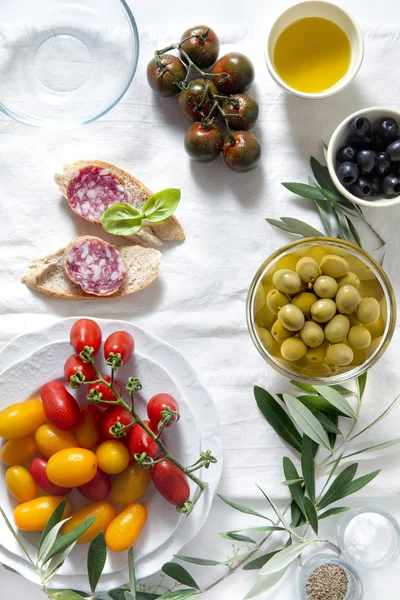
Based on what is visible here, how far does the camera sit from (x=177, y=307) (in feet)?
4.85

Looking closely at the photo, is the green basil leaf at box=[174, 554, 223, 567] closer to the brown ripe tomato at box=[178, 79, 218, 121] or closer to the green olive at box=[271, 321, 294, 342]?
the green olive at box=[271, 321, 294, 342]

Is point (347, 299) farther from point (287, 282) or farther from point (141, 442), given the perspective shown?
point (141, 442)

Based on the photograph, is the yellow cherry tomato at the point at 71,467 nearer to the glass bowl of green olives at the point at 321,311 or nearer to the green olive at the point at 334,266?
the glass bowl of green olives at the point at 321,311

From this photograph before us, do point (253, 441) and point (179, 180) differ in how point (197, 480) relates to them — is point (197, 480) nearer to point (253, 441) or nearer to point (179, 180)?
point (253, 441)

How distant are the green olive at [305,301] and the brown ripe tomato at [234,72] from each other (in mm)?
479

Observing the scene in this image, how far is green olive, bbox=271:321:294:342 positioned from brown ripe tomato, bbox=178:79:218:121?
46 cm

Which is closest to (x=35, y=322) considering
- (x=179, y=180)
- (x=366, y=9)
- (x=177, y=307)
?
(x=177, y=307)

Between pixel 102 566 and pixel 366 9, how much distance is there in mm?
1307

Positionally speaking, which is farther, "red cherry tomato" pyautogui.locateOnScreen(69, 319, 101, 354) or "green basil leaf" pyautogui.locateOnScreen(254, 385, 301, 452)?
"green basil leaf" pyautogui.locateOnScreen(254, 385, 301, 452)

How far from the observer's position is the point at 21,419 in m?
1.32

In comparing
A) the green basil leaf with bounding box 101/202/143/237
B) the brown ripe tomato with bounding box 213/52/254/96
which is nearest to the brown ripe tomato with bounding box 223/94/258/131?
the brown ripe tomato with bounding box 213/52/254/96

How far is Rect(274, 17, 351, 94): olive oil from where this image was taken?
141 cm

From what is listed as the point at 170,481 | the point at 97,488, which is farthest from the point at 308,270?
the point at 97,488

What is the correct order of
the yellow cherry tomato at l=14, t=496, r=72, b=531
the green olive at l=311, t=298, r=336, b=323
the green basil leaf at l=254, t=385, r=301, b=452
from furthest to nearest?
the green basil leaf at l=254, t=385, r=301, b=452
the yellow cherry tomato at l=14, t=496, r=72, b=531
the green olive at l=311, t=298, r=336, b=323
